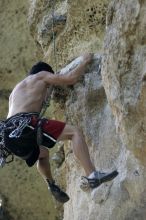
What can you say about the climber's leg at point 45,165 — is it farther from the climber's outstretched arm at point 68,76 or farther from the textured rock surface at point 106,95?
the climber's outstretched arm at point 68,76

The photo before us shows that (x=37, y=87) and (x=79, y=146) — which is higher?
(x=37, y=87)

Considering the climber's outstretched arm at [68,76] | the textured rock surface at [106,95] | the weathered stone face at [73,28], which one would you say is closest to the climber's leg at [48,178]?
the textured rock surface at [106,95]

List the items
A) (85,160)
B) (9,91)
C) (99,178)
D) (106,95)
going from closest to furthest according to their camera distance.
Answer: (99,178), (85,160), (106,95), (9,91)

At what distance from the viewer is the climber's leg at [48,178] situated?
5122mm

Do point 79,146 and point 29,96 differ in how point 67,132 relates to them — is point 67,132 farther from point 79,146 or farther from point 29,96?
point 29,96

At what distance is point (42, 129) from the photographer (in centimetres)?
475

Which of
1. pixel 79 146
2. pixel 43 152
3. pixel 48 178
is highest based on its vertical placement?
pixel 79 146

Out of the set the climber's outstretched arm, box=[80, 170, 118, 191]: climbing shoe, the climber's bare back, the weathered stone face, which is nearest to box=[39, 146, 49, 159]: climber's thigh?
the climber's bare back

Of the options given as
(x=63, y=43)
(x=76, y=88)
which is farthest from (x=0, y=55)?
(x=76, y=88)

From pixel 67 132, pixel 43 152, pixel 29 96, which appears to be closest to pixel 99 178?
pixel 67 132

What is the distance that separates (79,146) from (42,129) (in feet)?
1.14

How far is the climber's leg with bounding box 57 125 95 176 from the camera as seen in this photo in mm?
4531

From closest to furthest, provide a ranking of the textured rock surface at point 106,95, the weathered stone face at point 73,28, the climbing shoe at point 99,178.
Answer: the textured rock surface at point 106,95
the climbing shoe at point 99,178
the weathered stone face at point 73,28

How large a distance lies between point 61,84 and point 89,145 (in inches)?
23.2
